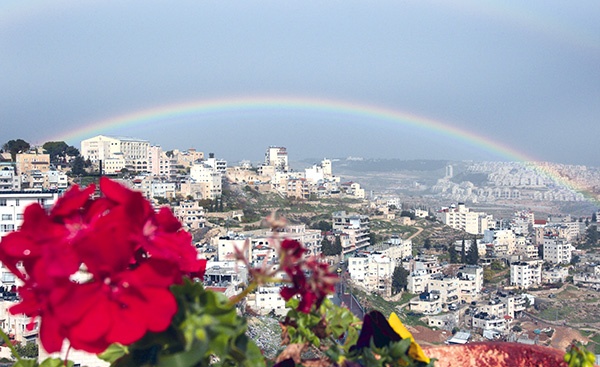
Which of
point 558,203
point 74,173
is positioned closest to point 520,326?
point 74,173

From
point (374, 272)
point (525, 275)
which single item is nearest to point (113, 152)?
point (374, 272)

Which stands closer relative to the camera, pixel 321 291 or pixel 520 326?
pixel 321 291

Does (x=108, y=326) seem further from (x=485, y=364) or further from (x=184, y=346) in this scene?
(x=485, y=364)

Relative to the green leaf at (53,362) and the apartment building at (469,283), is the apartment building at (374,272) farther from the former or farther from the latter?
the green leaf at (53,362)

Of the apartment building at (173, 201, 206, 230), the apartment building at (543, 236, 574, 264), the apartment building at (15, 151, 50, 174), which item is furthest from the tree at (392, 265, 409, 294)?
the apartment building at (15, 151, 50, 174)

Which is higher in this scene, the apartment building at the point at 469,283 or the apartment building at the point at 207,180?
the apartment building at the point at 207,180

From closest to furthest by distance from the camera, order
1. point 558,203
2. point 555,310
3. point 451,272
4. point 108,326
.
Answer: point 108,326 < point 555,310 < point 451,272 < point 558,203

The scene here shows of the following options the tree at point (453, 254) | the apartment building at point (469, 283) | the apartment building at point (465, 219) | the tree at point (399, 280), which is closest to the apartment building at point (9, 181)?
the tree at point (399, 280)
